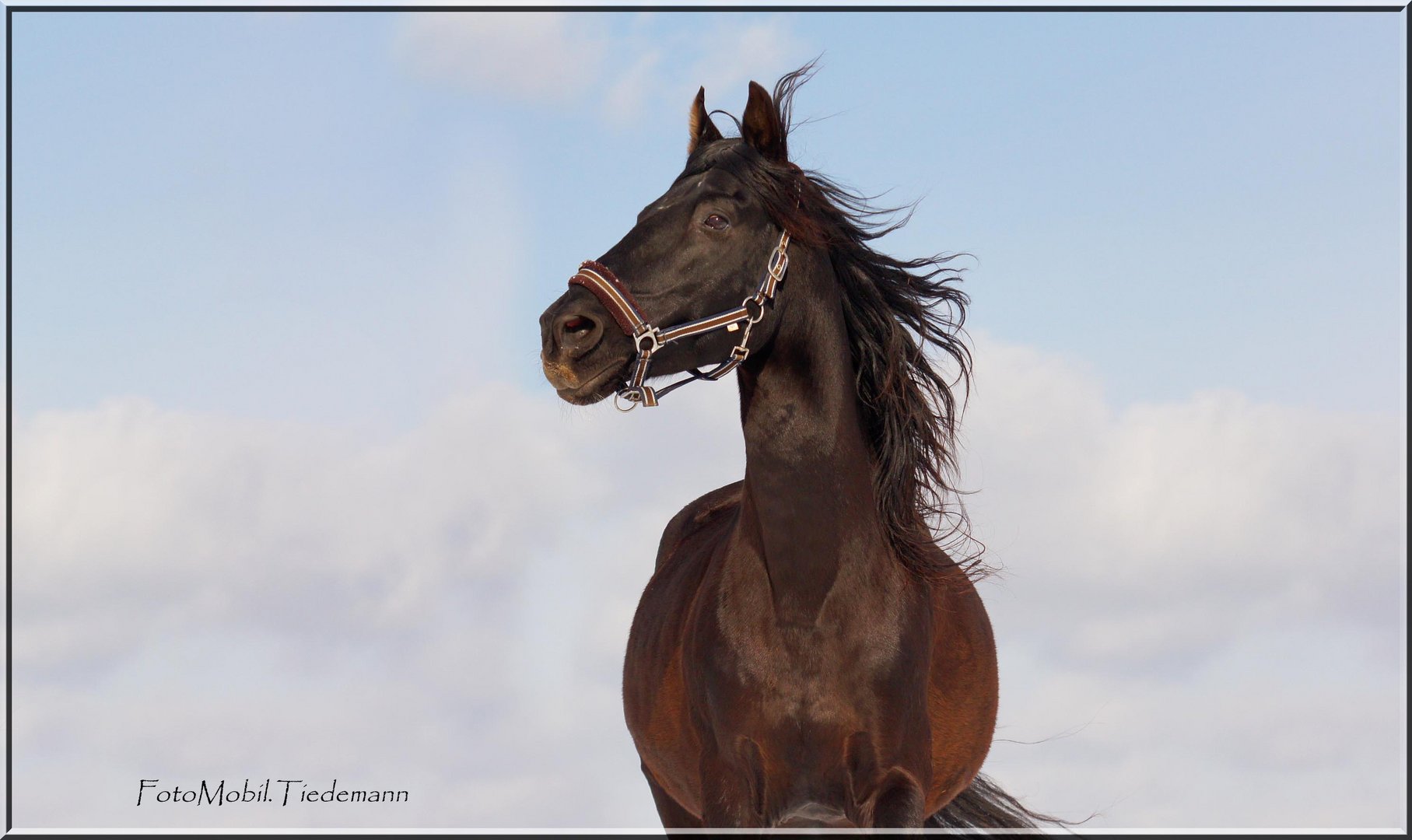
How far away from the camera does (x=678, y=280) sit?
561cm

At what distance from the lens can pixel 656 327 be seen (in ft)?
18.1

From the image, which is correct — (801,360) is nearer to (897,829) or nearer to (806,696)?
(806,696)

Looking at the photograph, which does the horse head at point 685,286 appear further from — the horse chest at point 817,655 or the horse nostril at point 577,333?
the horse chest at point 817,655

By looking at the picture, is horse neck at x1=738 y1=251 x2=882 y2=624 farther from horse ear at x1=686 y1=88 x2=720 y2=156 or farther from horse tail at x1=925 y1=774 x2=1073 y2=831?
horse tail at x1=925 y1=774 x2=1073 y2=831

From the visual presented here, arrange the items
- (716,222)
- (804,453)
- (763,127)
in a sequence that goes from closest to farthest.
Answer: (716,222)
(804,453)
(763,127)

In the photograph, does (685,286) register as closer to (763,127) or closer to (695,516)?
(763,127)

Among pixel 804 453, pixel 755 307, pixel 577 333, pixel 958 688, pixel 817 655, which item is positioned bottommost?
pixel 817 655

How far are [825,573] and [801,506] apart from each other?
300 millimetres

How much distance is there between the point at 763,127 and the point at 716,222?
1.91 feet

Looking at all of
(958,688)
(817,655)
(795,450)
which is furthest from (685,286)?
(958,688)

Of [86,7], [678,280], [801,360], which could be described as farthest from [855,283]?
[86,7]

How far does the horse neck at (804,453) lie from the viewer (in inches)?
230

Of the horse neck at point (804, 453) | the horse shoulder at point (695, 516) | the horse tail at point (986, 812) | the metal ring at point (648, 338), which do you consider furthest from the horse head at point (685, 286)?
the horse tail at point (986, 812)

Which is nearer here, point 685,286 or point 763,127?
point 685,286
